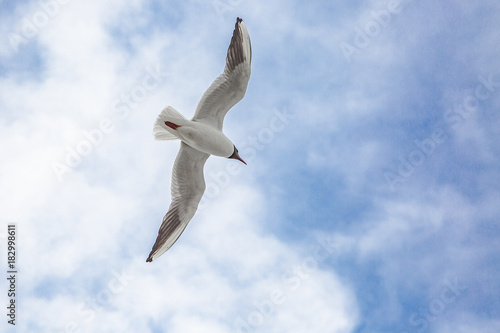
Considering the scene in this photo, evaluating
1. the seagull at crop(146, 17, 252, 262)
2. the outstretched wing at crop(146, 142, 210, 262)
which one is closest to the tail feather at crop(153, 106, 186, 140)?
the seagull at crop(146, 17, 252, 262)

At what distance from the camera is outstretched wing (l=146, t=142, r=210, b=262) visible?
1302 cm

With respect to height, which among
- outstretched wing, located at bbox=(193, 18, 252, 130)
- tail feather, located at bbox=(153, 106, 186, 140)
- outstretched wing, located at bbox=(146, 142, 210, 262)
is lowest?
outstretched wing, located at bbox=(146, 142, 210, 262)

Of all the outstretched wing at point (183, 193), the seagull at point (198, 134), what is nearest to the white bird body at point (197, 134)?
the seagull at point (198, 134)

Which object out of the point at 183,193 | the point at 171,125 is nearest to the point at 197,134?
the point at 171,125

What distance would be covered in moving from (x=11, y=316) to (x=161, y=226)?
10.1 feet

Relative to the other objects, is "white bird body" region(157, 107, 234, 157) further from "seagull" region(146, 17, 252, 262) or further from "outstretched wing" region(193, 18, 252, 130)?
"outstretched wing" region(193, 18, 252, 130)

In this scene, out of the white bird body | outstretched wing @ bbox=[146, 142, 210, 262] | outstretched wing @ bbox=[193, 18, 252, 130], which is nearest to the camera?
outstretched wing @ bbox=[193, 18, 252, 130]

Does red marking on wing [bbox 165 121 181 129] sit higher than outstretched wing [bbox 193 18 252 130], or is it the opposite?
outstretched wing [bbox 193 18 252 130]

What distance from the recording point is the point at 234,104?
12648mm

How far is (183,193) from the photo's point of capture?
13203 millimetres

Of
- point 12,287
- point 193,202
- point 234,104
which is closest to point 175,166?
point 193,202

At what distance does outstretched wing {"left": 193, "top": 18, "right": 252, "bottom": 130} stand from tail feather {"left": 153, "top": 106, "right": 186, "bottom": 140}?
490 mm

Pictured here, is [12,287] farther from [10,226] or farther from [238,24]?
[238,24]

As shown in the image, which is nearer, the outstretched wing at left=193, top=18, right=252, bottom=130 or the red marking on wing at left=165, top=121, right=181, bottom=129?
the outstretched wing at left=193, top=18, right=252, bottom=130
